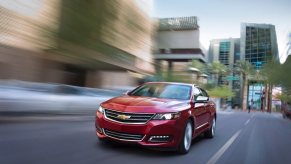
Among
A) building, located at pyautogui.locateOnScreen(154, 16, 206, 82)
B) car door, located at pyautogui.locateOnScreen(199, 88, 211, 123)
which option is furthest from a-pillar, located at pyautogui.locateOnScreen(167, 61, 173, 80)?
car door, located at pyautogui.locateOnScreen(199, 88, 211, 123)

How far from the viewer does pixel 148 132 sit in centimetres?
608

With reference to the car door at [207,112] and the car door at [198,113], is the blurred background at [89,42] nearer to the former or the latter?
the car door at [198,113]

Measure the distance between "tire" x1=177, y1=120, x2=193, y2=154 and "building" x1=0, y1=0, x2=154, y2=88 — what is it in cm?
496

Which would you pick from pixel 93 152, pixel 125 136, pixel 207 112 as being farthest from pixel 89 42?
pixel 207 112

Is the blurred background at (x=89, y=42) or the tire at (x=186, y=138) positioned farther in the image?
the tire at (x=186, y=138)

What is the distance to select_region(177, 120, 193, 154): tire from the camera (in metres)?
6.65

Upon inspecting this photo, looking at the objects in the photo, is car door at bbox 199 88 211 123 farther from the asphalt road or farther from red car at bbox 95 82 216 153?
red car at bbox 95 82 216 153

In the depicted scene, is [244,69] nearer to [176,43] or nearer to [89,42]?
[176,43]

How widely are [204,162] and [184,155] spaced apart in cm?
56

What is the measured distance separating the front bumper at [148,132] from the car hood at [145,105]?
21 centimetres

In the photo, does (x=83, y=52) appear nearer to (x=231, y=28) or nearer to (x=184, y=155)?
(x=231, y=28)

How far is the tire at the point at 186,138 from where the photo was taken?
665 cm

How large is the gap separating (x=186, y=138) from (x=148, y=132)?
1.07m

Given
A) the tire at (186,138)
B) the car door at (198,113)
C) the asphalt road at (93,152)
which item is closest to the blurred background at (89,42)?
the asphalt road at (93,152)
